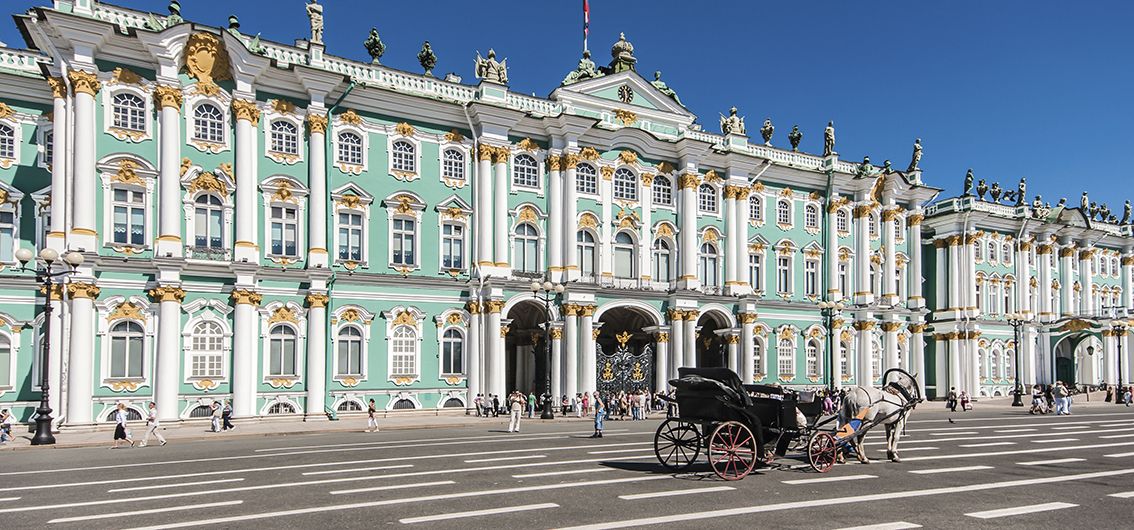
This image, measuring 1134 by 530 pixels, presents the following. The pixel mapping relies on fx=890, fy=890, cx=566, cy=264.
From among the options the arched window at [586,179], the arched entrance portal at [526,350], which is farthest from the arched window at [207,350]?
the arched window at [586,179]

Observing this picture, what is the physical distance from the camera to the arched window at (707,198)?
4764 cm

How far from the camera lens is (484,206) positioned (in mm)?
40656

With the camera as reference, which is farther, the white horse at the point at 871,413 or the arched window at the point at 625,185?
the arched window at the point at 625,185

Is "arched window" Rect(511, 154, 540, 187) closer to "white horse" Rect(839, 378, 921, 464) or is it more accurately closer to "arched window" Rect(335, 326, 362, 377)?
"arched window" Rect(335, 326, 362, 377)

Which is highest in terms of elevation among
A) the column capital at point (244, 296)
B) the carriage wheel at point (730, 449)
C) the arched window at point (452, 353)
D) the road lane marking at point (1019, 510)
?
the column capital at point (244, 296)

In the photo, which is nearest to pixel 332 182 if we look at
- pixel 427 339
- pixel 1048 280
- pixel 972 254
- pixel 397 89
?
pixel 397 89

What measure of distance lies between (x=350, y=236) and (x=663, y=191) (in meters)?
16.8

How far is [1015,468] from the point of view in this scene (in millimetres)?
19016

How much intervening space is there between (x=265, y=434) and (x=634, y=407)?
15604 mm

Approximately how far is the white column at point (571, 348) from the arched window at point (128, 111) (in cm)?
1947

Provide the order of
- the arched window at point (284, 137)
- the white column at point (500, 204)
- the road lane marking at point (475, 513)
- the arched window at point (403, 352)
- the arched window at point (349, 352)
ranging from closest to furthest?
the road lane marking at point (475, 513), the arched window at point (284, 137), the arched window at point (349, 352), the arched window at point (403, 352), the white column at point (500, 204)

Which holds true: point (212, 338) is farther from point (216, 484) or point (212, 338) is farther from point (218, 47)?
point (216, 484)

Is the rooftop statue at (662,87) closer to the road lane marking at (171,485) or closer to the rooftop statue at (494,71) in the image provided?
the rooftop statue at (494,71)

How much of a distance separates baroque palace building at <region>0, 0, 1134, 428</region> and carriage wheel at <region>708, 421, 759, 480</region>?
18704 millimetres
